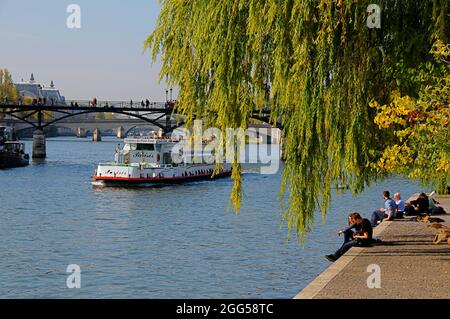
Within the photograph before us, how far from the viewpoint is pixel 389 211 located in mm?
28094

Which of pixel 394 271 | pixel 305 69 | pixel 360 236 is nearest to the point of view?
pixel 305 69

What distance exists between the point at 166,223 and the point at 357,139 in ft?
87.2

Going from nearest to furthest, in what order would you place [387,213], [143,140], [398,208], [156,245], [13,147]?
[387,213] < [398,208] < [156,245] < [143,140] < [13,147]

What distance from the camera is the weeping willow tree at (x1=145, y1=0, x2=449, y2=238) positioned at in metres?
16.6

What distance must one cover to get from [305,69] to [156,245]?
60.8 ft

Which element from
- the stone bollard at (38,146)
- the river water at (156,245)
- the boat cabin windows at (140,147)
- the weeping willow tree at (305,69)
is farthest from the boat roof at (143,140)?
the weeping willow tree at (305,69)

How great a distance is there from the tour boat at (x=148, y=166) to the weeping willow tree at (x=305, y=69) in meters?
48.7

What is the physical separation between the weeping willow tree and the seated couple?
10298mm

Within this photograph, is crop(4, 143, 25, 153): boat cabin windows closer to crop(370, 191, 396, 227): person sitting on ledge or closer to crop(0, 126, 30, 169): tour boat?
crop(0, 126, 30, 169): tour boat

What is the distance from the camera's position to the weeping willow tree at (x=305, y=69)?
16562 mm

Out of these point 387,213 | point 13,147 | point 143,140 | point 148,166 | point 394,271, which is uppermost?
point 143,140

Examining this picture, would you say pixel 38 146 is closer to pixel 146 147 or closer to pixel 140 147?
pixel 140 147

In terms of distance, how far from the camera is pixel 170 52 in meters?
18.2

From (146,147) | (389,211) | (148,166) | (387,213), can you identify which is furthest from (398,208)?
(146,147)
